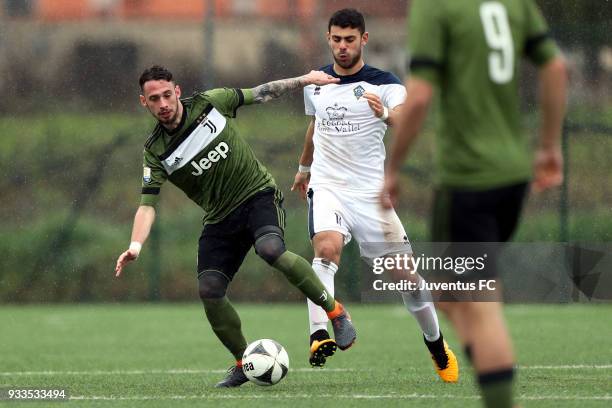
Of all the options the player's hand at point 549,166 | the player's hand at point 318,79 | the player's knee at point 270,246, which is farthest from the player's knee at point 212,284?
the player's hand at point 549,166

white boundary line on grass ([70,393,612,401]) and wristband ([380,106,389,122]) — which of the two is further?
wristband ([380,106,389,122])

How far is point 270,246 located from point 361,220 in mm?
922

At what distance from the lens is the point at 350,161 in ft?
26.4

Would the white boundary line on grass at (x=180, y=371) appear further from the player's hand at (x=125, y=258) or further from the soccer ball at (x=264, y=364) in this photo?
the player's hand at (x=125, y=258)

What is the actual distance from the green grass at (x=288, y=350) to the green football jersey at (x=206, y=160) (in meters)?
1.17

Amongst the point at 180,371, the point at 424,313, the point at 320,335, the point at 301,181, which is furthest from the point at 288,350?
the point at 320,335

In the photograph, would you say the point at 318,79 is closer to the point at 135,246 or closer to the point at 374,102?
the point at 374,102

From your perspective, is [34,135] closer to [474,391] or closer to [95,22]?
[95,22]

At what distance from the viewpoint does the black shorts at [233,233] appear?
24.5 feet

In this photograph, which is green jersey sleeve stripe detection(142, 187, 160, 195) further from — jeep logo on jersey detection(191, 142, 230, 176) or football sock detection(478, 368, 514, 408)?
football sock detection(478, 368, 514, 408)

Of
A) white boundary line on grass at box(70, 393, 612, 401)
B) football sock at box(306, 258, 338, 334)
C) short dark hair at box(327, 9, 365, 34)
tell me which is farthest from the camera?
short dark hair at box(327, 9, 365, 34)

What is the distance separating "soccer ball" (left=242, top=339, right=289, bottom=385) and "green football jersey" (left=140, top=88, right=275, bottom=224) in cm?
87

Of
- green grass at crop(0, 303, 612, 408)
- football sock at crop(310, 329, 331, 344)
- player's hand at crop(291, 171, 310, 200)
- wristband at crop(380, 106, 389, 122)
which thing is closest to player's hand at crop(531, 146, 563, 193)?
green grass at crop(0, 303, 612, 408)

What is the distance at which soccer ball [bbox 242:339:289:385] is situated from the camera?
7.18 m
